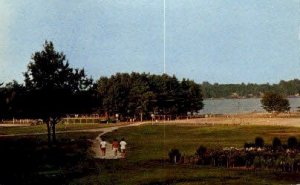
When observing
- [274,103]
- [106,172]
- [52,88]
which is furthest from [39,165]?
[274,103]

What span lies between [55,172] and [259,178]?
10.7 metres

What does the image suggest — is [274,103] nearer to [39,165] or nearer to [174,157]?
[174,157]

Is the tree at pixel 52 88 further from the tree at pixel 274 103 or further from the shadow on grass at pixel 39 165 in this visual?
the tree at pixel 274 103

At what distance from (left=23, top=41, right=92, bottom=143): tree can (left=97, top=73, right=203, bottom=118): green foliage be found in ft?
169

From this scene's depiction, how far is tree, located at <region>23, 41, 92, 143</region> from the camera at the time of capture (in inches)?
1660

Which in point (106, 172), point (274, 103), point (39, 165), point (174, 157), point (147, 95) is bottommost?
point (106, 172)

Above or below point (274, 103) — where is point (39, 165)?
below

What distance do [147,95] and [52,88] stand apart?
60.8 meters

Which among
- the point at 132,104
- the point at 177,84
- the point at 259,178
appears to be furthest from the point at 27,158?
the point at 177,84

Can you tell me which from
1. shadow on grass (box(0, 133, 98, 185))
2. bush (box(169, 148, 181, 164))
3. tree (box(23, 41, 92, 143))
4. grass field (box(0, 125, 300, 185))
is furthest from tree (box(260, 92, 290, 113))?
bush (box(169, 148, 181, 164))

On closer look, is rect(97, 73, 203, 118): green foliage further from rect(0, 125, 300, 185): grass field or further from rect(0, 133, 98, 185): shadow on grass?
rect(0, 125, 300, 185): grass field

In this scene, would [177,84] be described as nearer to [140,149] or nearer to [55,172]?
[140,149]

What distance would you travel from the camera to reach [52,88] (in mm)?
42625

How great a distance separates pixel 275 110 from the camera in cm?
12275
